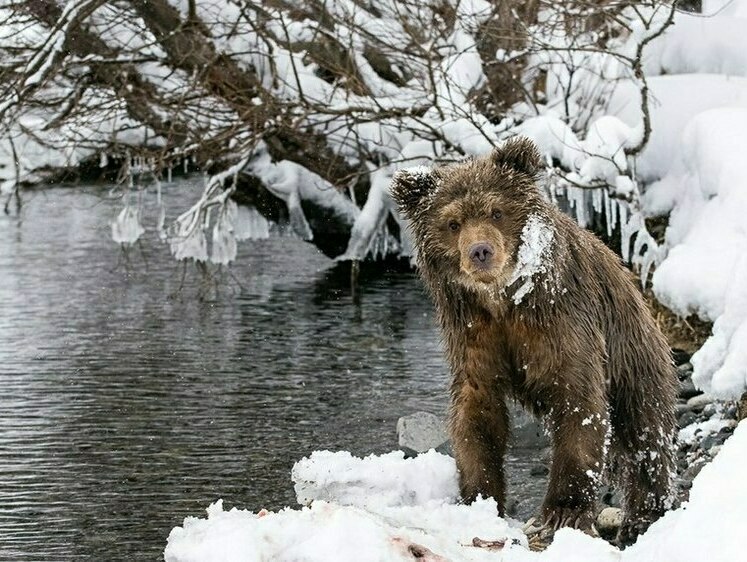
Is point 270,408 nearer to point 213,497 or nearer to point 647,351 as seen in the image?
point 213,497

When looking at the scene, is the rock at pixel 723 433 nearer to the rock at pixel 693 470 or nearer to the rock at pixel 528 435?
the rock at pixel 693 470

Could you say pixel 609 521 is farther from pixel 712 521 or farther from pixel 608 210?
pixel 608 210

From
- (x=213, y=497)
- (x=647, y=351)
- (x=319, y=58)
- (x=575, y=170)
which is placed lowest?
(x=213, y=497)

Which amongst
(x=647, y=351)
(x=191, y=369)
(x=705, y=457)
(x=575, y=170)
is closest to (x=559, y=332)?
(x=647, y=351)

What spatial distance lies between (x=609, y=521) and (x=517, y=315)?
1429 millimetres

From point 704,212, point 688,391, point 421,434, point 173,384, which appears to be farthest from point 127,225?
point 421,434

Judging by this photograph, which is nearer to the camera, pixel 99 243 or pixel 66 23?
pixel 66 23

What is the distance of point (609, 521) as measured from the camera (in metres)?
6.26

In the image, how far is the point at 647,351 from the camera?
5.95 metres

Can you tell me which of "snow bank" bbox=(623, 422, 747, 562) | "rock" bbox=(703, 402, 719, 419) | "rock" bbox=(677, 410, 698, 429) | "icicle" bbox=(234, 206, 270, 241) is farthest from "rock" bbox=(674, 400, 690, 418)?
"icicle" bbox=(234, 206, 270, 241)

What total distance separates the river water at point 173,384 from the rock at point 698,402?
1315 mm

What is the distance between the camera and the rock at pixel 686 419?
789cm

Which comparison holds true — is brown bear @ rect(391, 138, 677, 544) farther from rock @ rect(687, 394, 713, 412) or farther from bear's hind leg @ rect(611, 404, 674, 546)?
rock @ rect(687, 394, 713, 412)

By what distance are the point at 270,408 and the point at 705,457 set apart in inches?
116
